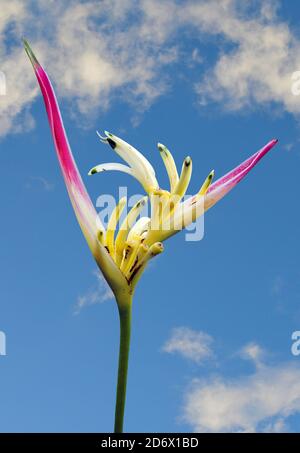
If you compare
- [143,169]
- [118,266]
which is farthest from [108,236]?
[143,169]

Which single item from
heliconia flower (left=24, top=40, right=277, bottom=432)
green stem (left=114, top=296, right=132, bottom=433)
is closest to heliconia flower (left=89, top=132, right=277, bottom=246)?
heliconia flower (left=24, top=40, right=277, bottom=432)

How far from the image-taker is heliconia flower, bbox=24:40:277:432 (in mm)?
1185

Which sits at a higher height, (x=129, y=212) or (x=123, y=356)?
(x=129, y=212)

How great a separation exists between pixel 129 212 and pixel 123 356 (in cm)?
31

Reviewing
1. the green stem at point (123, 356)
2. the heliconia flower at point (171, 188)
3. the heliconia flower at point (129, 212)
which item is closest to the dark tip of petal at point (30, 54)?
the heliconia flower at point (129, 212)

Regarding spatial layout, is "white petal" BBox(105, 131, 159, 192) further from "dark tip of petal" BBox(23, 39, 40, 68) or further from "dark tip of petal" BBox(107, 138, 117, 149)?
"dark tip of petal" BBox(23, 39, 40, 68)

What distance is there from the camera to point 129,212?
128 cm

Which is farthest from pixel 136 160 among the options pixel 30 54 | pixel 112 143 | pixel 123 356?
pixel 123 356

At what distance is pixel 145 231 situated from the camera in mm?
1270

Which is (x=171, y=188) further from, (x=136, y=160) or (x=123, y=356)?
(x=123, y=356)

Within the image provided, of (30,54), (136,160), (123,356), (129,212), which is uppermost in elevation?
(30,54)

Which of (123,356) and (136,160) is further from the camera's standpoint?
(136,160)
